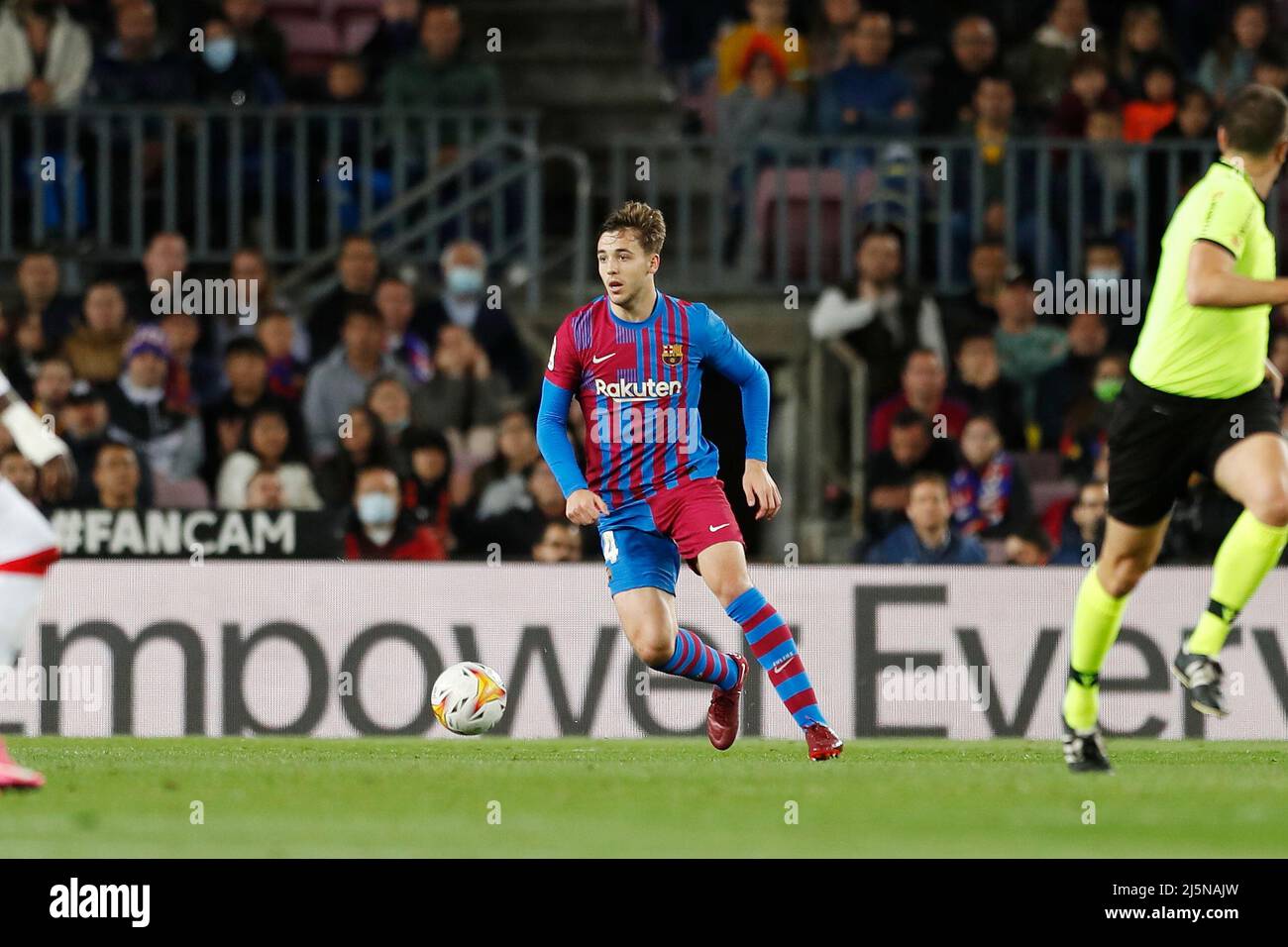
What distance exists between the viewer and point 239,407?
13305 mm

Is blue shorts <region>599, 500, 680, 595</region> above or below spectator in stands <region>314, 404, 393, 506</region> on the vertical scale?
below

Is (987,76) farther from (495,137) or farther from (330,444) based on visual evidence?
(330,444)

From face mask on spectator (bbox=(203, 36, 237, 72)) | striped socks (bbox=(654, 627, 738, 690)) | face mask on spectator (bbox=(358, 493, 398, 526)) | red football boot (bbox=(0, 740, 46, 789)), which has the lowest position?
red football boot (bbox=(0, 740, 46, 789))

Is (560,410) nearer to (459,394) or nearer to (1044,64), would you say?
(459,394)

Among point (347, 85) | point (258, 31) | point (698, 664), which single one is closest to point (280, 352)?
point (347, 85)

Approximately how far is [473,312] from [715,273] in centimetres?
156

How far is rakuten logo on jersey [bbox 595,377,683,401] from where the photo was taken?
8.54 m

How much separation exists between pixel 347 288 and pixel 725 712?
18.8 ft

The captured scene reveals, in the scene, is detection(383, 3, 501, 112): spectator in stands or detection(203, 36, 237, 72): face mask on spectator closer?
detection(203, 36, 237, 72): face mask on spectator

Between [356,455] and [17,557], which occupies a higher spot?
[356,455]

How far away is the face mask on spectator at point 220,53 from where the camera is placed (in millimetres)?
Answer: 15469

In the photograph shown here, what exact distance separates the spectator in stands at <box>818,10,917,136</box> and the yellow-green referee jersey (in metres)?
7.22

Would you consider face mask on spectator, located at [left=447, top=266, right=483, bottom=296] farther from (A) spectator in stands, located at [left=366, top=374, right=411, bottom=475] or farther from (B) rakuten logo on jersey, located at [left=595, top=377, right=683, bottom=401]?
(B) rakuten logo on jersey, located at [left=595, top=377, right=683, bottom=401]

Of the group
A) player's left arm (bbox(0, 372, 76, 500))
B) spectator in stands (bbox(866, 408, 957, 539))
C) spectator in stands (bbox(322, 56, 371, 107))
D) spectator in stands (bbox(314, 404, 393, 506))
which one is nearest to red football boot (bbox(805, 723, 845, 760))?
player's left arm (bbox(0, 372, 76, 500))
